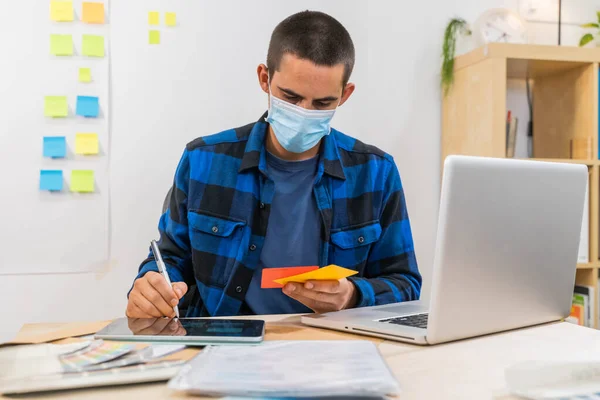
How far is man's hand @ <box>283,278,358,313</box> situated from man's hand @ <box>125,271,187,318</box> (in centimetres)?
20

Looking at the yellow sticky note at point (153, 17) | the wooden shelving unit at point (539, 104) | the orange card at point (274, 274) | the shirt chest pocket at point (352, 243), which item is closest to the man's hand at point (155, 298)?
the orange card at point (274, 274)

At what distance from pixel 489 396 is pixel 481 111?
171 cm

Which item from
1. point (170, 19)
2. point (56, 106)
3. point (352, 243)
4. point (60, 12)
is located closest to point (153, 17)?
point (170, 19)

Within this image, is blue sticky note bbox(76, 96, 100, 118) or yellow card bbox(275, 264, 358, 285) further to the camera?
blue sticky note bbox(76, 96, 100, 118)

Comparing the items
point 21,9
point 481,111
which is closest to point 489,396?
point 481,111

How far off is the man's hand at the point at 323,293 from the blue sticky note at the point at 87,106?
1.33 metres

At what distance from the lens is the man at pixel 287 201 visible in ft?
4.66

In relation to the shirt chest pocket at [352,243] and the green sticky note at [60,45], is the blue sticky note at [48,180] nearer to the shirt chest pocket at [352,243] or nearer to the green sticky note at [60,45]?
the green sticky note at [60,45]

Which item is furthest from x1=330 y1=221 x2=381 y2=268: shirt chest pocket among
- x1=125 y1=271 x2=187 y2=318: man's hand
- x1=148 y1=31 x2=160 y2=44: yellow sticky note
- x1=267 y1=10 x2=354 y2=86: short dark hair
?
x1=148 y1=31 x2=160 y2=44: yellow sticky note

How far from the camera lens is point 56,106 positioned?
2088mm

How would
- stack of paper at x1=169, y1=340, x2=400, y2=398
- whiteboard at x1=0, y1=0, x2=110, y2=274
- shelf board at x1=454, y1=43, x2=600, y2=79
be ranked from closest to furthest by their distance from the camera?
stack of paper at x1=169, y1=340, x2=400, y2=398 → whiteboard at x1=0, y1=0, x2=110, y2=274 → shelf board at x1=454, y1=43, x2=600, y2=79

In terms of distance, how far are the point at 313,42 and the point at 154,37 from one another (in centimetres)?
98

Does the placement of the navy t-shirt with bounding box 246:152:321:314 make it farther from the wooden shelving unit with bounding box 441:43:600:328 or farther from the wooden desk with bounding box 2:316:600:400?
the wooden shelving unit with bounding box 441:43:600:328

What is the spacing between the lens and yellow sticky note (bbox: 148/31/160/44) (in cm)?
216
